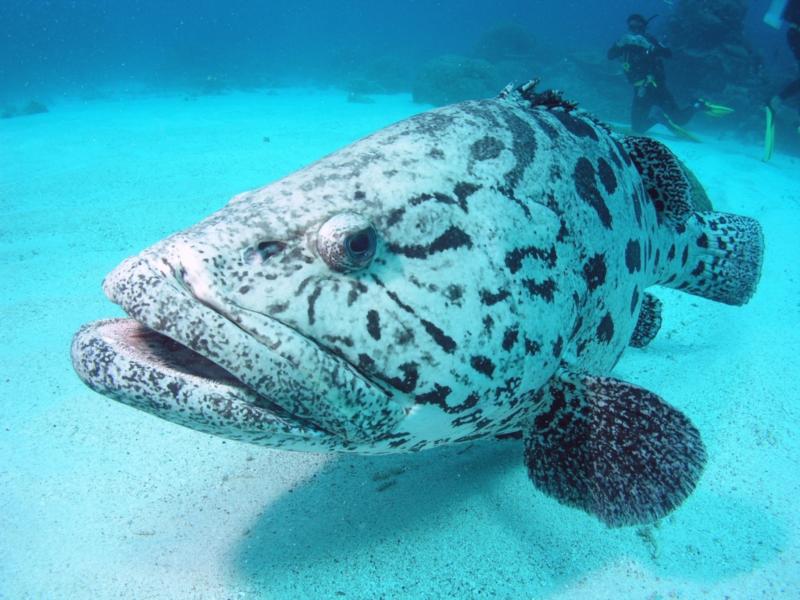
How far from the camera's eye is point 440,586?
2.74 metres

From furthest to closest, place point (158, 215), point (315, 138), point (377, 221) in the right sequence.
→ 1. point (315, 138)
2. point (158, 215)
3. point (377, 221)

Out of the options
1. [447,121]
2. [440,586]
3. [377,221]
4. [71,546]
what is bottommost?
[71,546]

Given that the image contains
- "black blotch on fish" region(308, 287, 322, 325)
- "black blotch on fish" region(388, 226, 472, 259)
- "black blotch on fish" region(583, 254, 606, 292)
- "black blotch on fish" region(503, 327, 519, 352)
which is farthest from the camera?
"black blotch on fish" region(583, 254, 606, 292)

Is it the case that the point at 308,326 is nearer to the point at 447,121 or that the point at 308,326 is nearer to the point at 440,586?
the point at 447,121

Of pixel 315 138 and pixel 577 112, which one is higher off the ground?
pixel 577 112

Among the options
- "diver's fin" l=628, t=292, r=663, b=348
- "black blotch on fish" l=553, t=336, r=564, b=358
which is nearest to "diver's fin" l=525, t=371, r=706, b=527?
"black blotch on fish" l=553, t=336, r=564, b=358

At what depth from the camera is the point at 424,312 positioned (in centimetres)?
221

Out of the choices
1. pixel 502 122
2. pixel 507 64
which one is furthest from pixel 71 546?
pixel 507 64

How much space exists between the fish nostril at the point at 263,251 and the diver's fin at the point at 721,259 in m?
3.86

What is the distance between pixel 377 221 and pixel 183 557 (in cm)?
227

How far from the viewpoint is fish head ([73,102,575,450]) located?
6.23ft

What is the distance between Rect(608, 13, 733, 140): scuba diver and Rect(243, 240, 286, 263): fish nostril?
17.0 m

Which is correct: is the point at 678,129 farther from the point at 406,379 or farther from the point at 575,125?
the point at 406,379

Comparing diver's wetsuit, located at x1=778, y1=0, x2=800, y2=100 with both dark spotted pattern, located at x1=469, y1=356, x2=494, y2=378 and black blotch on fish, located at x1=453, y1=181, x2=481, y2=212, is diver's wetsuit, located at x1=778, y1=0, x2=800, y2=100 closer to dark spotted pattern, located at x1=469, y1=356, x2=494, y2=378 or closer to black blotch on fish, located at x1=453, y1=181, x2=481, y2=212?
black blotch on fish, located at x1=453, y1=181, x2=481, y2=212
